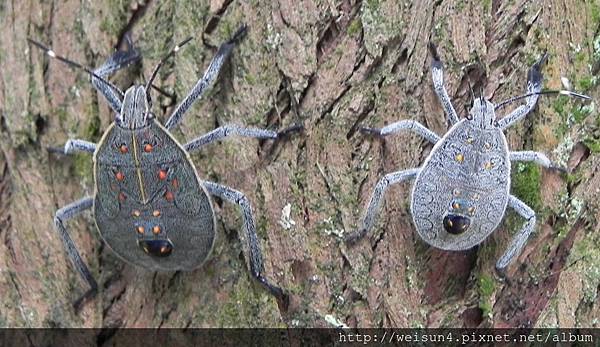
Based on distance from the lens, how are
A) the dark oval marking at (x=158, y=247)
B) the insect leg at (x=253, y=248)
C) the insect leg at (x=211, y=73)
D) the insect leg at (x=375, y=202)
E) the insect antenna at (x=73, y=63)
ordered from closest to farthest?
the insect leg at (x=375, y=202), the insect leg at (x=253, y=248), the dark oval marking at (x=158, y=247), the insect leg at (x=211, y=73), the insect antenna at (x=73, y=63)

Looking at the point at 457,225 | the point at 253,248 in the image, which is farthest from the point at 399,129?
the point at 253,248

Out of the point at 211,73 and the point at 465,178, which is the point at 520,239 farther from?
the point at 211,73

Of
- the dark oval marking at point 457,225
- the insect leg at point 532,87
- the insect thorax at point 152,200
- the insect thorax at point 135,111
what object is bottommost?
the insect thorax at point 152,200

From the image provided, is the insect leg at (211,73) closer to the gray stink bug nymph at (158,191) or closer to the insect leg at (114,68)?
the gray stink bug nymph at (158,191)

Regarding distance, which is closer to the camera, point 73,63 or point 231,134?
point 231,134

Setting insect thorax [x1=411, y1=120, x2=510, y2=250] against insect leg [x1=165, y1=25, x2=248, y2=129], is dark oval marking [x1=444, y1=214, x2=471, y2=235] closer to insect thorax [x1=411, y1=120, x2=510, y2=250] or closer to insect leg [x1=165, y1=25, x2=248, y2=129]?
insect thorax [x1=411, y1=120, x2=510, y2=250]

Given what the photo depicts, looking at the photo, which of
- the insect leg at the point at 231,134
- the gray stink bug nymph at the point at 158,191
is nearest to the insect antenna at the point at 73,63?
the gray stink bug nymph at the point at 158,191

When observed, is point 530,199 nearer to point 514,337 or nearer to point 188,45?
point 514,337
